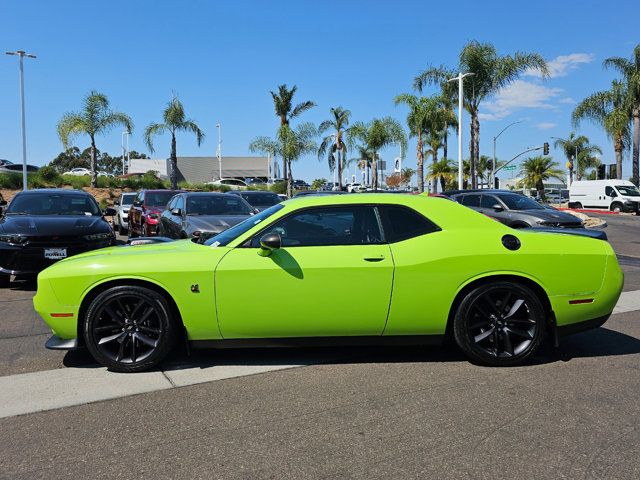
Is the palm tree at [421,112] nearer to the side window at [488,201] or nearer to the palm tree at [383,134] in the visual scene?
the palm tree at [383,134]

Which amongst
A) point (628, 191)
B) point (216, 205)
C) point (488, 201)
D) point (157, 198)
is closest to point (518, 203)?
point (488, 201)

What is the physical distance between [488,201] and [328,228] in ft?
37.0

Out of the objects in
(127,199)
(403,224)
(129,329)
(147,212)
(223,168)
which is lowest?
(129,329)

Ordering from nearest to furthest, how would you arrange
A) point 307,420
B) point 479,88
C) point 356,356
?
point 307,420 < point 356,356 < point 479,88

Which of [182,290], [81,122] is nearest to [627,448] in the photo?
[182,290]

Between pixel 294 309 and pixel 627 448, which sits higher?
pixel 294 309

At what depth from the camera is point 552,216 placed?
42.8 feet

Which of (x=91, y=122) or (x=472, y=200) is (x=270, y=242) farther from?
(x=91, y=122)

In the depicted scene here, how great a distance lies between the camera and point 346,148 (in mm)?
47312

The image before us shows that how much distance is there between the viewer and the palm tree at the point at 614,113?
38.9 metres

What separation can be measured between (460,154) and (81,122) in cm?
2319

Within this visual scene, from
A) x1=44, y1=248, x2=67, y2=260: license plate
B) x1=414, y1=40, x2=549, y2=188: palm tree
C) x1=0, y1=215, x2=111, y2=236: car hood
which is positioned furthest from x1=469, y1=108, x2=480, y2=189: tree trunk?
x1=44, y1=248, x2=67, y2=260: license plate

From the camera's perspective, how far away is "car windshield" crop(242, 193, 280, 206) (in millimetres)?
16266

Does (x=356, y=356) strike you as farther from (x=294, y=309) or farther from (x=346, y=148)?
(x=346, y=148)
